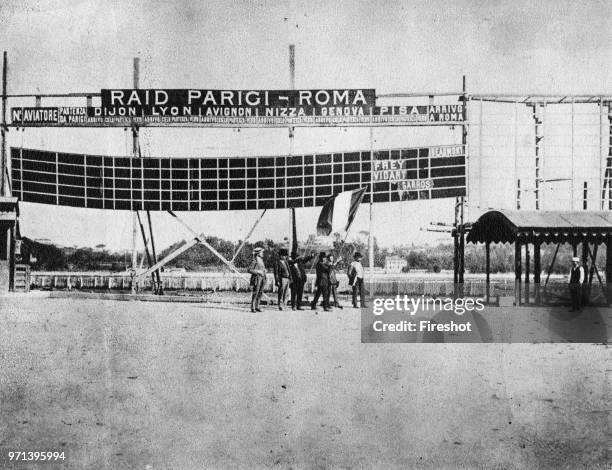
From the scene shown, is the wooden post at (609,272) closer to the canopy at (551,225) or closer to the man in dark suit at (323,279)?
the canopy at (551,225)

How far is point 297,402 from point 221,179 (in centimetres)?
860

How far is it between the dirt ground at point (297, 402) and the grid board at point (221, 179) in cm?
548

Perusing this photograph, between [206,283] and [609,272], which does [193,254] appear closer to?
[206,283]

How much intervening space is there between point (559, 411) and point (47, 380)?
17.1 feet

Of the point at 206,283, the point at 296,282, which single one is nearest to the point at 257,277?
the point at 296,282

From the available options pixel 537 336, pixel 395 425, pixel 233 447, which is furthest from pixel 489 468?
pixel 537 336

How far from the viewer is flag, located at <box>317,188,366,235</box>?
1263cm

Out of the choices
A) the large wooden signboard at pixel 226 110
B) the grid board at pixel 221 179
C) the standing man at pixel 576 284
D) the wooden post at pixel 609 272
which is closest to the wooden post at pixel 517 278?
the standing man at pixel 576 284

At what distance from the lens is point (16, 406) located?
5.13m

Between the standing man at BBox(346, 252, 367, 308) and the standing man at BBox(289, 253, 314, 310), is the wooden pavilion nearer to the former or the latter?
the standing man at BBox(346, 252, 367, 308)

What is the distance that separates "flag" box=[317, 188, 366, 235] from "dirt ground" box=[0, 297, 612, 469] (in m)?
4.70

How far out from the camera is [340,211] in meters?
12.7

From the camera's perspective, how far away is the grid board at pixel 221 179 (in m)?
13.1

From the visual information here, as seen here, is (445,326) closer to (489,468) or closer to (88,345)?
(489,468)
